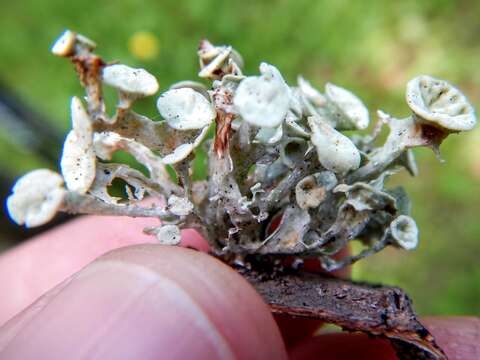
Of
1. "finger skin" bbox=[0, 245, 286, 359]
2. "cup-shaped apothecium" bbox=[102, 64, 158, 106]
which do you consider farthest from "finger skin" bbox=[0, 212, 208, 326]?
"cup-shaped apothecium" bbox=[102, 64, 158, 106]

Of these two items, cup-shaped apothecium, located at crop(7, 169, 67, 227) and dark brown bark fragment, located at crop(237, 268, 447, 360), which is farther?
dark brown bark fragment, located at crop(237, 268, 447, 360)

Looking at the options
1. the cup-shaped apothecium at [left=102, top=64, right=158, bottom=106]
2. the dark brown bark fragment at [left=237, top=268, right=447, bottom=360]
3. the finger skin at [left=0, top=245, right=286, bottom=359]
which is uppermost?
the cup-shaped apothecium at [left=102, top=64, right=158, bottom=106]

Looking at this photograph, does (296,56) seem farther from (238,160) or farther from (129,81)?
(129,81)

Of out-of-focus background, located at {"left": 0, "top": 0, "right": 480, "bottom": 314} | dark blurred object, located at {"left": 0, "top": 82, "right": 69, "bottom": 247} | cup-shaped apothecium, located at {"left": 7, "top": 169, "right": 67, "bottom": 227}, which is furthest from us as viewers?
dark blurred object, located at {"left": 0, "top": 82, "right": 69, "bottom": 247}

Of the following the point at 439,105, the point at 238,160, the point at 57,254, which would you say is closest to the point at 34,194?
the point at 238,160

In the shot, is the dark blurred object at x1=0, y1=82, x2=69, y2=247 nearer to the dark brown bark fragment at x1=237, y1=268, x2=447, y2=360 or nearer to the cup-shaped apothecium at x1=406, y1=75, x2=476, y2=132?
the dark brown bark fragment at x1=237, y1=268, x2=447, y2=360

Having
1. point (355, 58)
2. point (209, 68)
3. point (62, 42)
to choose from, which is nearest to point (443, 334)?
point (209, 68)

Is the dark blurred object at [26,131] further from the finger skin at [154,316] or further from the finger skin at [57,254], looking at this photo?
the finger skin at [154,316]
